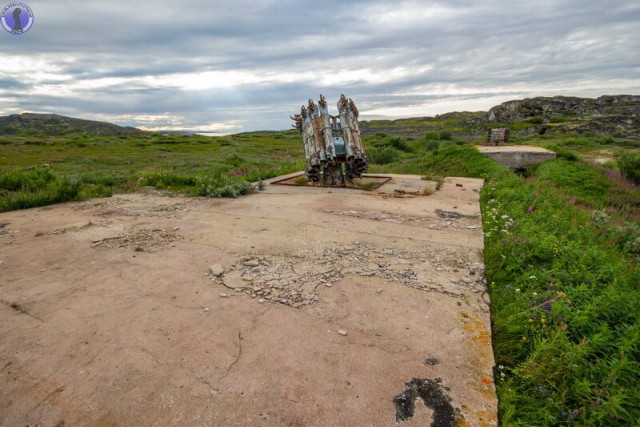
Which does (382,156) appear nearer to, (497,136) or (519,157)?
(497,136)

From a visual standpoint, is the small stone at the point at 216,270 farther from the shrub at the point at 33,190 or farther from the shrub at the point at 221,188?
the shrub at the point at 33,190

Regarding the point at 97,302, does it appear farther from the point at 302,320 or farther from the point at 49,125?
the point at 49,125

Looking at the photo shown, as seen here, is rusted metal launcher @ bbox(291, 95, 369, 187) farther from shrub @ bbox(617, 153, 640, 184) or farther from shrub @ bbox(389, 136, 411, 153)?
shrub @ bbox(389, 136, 411, 153)

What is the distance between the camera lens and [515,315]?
123 inches

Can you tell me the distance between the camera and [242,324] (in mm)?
3127

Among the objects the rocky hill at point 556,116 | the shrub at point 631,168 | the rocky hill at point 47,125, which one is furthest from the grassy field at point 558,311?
the rocky hill at point 47,125

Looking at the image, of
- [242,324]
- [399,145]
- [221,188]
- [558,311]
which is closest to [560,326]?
[558,311]

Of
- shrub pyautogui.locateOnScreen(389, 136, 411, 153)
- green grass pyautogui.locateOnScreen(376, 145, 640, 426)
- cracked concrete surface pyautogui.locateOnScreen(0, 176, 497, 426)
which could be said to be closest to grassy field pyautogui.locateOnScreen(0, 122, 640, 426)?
green grass pyautogui.locateOnScreen(376, 145, 640, 426)

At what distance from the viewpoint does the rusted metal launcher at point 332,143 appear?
30.3 feet

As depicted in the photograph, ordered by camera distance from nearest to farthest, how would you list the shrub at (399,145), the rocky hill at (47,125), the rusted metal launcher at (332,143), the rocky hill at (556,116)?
the rusted metal launcher at (332,143)
the shrub at (399,145)
the rocky hill at (556,116)
the rocky hill at (47,125)

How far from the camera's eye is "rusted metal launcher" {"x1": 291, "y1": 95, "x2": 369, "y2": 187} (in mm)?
9227

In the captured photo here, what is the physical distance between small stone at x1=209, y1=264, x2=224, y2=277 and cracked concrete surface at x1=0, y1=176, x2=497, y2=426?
26mm

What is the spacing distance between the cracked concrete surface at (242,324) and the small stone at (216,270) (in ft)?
0.08

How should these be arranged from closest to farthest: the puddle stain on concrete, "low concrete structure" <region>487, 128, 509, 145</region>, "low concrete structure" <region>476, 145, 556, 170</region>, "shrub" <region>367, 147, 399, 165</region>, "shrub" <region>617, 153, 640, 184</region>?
the puddle stain on concrete < "shrub" <region>617, 153, 640, 184</region> < "low concrete structure" <region>476, 145, 556, 170</region> < "low concrete structure" <region>487, 128, 509, 145</region> < "shrub" <region>367, 147, 399, 165</region>
